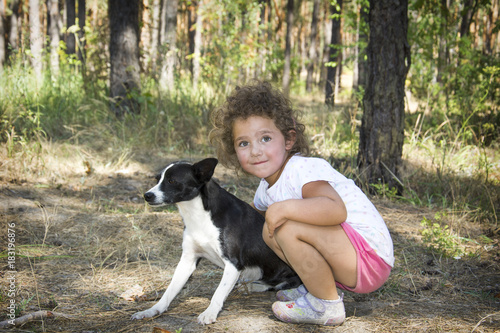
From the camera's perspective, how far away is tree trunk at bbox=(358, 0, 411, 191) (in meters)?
5.02

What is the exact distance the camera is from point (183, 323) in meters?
2.61

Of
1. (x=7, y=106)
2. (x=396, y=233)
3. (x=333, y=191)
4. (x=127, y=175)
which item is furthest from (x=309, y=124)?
(x=333, y=191)

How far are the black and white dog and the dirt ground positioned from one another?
215 millimetres

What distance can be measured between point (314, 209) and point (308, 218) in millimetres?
64

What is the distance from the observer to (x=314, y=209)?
2383 mm

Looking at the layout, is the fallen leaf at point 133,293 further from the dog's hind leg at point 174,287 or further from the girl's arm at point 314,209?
the girl's arm at point 314,209

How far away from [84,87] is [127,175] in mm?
3155

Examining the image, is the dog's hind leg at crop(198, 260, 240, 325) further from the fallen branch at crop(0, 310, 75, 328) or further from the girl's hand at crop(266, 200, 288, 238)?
the fallen branch at crop(0, 310, 75, 328)

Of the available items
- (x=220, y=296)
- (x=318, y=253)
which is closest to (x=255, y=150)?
(x=318, y=253)

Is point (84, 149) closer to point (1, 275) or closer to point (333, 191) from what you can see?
point (1, 275)

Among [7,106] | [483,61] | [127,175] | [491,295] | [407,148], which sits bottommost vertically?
[491,295]

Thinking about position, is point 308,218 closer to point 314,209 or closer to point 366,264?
point 314,209

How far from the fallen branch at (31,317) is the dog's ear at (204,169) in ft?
3.84

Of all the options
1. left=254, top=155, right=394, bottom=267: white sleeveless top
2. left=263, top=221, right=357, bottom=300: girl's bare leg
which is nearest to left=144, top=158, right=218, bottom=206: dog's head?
left=254, top=155, right=394, bottom=267: white sleeveless top
